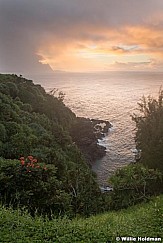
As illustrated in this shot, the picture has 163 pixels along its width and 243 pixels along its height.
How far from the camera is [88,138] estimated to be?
40562mm

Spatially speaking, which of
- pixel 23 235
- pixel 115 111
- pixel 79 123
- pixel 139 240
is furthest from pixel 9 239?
pixel 115 111

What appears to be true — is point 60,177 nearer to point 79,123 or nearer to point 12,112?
point 12,112

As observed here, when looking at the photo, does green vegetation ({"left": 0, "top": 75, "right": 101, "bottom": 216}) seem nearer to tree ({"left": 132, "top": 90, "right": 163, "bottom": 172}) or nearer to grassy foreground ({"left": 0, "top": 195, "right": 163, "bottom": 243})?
grassy foreground ({"left": 0, "top": 195, "right": 163, "bottom": 243})

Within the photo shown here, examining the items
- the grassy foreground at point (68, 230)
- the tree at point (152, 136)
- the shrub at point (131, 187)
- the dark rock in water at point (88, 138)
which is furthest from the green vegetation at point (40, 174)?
the dark rock in water at point (88, 138)

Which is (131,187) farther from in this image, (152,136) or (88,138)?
(88,138)

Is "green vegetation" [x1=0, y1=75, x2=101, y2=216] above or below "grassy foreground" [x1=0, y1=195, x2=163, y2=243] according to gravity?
above

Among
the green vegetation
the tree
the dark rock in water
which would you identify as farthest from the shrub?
the dark rock in water

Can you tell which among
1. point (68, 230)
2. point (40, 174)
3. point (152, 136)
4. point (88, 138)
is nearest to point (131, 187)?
point (40, 174)

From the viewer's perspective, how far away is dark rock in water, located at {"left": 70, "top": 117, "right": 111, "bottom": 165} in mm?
36188

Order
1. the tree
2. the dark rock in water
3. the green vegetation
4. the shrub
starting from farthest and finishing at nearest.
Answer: the dark rock in water → the tree → the shrub → the green vegetation

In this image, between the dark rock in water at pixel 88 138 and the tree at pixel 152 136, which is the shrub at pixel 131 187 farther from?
the dark rock in water at pixel 88 138

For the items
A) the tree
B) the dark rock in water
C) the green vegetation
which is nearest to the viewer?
the green vegetation

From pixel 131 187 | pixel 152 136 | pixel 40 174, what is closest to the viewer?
pixel 40 174

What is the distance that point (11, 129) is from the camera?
2052 centimetres
